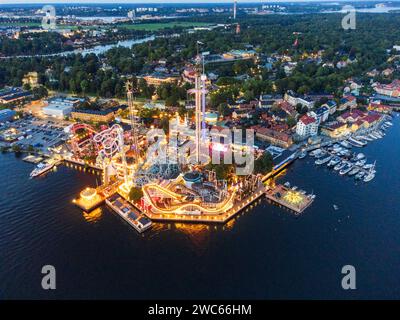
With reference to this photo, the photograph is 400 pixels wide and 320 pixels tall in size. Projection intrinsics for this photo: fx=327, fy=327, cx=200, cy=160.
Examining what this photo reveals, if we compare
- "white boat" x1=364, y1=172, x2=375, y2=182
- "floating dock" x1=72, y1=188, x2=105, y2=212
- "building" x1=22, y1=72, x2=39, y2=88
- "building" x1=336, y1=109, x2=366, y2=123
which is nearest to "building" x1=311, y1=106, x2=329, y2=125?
"building" x1=336, y1=109, x2=366, y2=123

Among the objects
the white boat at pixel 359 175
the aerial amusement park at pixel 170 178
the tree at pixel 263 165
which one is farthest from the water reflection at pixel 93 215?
the white boat at pixel 359 175

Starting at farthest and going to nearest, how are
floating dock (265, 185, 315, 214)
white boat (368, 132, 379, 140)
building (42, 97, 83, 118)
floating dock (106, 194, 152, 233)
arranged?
1. building (42, 97, 83, 118)
2. white boat (368, 132, 379, 140)
3. floating dock (265, 185, 315, 214)
4. floating dock (106, 194, 152, 233)

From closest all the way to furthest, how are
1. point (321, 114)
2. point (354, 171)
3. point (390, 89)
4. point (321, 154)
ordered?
point (354, 171) < point (321, 154) < point (321, 114) < point (390, 89)

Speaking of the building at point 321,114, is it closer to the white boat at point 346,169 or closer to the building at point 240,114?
the building at point 240,114

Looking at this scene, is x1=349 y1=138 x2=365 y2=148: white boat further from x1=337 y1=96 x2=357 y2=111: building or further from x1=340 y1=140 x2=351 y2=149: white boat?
x1=337 y1=96 x2=357 y2=111: building

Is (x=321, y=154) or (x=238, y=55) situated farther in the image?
(x=238, y=55)

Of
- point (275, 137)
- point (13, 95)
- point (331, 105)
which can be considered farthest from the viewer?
point (13, 95)

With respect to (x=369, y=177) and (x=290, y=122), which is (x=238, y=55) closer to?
(x=290, y=122)

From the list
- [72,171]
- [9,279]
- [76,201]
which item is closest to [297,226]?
[76,201]

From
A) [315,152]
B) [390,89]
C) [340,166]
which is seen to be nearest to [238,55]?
[390,89]
